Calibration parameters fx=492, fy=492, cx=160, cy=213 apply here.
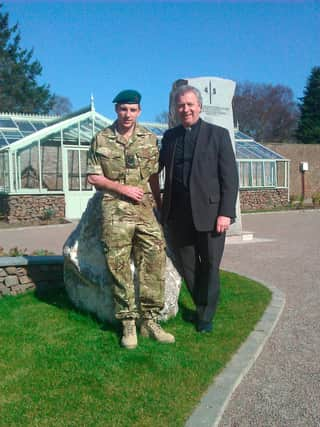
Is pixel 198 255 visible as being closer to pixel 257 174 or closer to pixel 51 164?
pixel 51 164

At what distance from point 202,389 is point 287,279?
12.8ft

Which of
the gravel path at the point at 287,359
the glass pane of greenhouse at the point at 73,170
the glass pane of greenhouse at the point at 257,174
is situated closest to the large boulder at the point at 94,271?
the gravel path at the point at 287,359

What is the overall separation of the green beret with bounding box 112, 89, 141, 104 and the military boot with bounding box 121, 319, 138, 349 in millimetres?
1724

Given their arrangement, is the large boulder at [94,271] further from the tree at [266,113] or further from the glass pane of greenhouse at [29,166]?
the tree at [266,113]

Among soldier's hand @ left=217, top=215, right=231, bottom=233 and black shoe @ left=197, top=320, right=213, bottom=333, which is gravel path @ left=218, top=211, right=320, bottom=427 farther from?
soldier's hand @ left=217, top=215, right=231, bottom=233

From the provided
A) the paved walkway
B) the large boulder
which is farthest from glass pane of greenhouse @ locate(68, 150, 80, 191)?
the large boulder

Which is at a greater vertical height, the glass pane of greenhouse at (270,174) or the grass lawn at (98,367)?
the glass pane of greenhouse at (270,174)

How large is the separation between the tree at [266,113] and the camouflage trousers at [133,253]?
165ft

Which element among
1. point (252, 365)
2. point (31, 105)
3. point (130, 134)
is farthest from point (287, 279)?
point (31, 105)

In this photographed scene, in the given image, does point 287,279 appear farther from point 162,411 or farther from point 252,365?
point 162,411

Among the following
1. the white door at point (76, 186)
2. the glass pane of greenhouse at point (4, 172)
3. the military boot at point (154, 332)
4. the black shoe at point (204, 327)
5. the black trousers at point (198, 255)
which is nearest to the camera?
the military boot at point (154, 332)

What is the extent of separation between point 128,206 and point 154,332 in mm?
1079

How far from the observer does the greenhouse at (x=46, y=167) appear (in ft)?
56.5

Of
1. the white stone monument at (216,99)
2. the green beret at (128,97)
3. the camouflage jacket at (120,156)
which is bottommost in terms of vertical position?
the camouflage jacket at (120,156)
